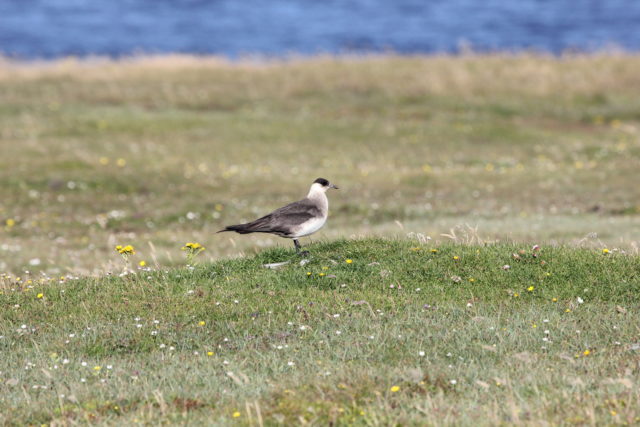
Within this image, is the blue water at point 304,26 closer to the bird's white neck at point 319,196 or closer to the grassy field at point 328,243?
the grassy field at point 328,243

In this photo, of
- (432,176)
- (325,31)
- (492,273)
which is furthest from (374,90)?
(325,31)

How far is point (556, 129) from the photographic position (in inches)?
1542

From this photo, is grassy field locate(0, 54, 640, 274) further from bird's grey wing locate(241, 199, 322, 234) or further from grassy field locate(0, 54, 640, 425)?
bird's grey wing locate(241, 199, 322, 234)

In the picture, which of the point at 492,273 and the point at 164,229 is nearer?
the point at 492,273

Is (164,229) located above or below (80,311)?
below

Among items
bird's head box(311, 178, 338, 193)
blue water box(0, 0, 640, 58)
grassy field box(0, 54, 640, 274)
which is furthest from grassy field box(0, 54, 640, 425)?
blue water box(0, 0, 640, 58)

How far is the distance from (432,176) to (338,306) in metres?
20.4

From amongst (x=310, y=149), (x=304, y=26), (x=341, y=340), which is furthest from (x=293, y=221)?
(x=304, y=26)

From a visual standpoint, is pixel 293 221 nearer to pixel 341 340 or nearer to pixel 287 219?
pixel 287 219

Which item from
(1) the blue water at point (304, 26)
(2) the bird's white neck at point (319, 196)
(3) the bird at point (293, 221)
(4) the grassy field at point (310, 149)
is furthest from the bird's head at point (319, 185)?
(1) the blue water at point (304, 26)

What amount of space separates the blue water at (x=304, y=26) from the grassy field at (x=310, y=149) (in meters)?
46.2

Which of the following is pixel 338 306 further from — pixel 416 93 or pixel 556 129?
pixel 416 93

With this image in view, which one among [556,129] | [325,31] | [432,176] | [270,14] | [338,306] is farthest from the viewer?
[270,14]

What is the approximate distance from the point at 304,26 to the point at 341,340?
109508 mm
